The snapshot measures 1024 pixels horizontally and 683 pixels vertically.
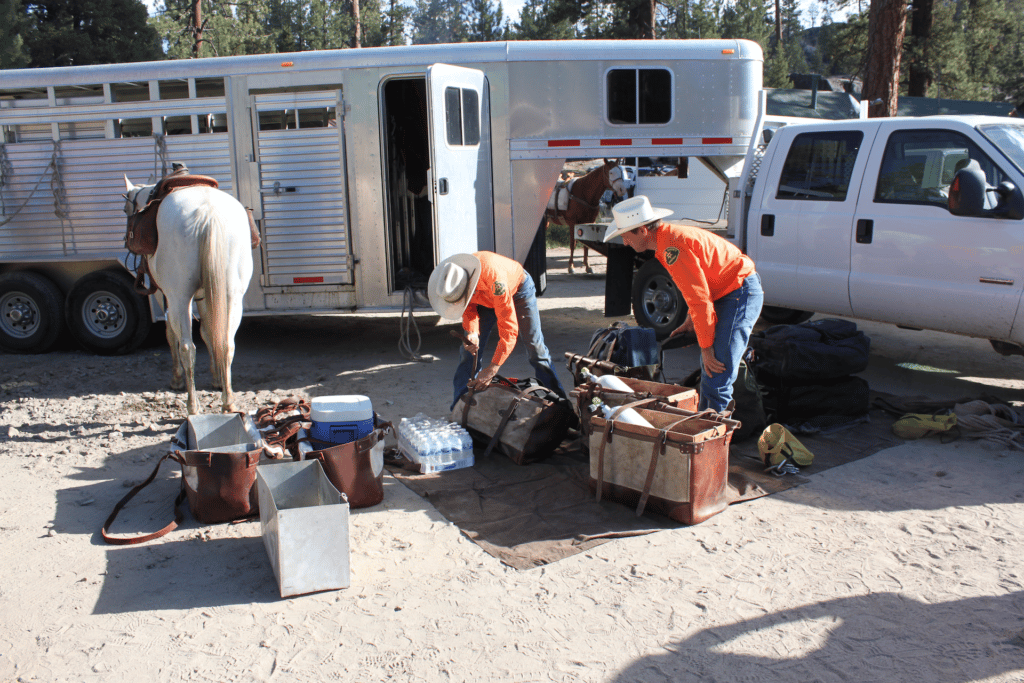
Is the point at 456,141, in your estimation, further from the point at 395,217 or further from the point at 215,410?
the point at 215,410

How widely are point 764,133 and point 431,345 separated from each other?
4377mm

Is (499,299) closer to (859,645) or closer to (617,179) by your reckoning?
(859,645)

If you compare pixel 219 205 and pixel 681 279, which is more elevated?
pixel 219 205

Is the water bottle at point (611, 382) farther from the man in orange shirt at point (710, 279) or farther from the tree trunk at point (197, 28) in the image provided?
the tree trunk at point (197, 28)

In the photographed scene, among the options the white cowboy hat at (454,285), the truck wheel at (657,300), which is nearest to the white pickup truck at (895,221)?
the truck wheel at (657,300)

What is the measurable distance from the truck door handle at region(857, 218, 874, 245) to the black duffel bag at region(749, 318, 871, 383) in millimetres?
873

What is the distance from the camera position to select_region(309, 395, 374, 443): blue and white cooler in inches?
186

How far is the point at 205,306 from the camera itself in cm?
562

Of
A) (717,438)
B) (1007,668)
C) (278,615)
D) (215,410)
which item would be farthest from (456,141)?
(1007,668)

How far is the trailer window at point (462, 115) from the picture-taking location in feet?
23.7

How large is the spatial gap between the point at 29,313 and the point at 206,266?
4.46 metres

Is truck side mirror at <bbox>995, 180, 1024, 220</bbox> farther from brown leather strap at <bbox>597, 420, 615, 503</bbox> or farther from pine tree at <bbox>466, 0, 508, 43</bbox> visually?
pine tree at <bbox>466, 0, 508, 43</bbox>

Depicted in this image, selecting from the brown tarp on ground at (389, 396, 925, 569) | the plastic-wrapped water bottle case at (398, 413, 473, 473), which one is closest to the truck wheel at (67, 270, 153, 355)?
the plastic-wrapped water bottle case at (398, 413, 473, 473)

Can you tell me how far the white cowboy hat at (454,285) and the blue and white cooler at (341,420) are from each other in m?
0.78
